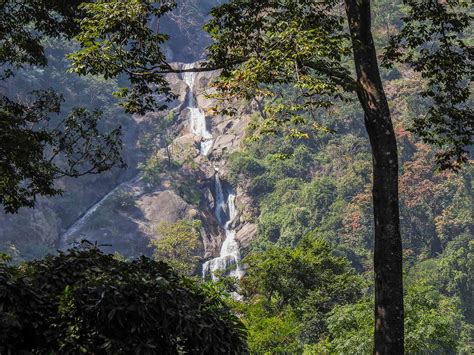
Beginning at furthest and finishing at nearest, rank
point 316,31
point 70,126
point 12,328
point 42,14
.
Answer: point 70,126 → point 42,14 → point 316,31 → point 12,328

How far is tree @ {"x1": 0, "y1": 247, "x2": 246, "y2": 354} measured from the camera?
380 cm

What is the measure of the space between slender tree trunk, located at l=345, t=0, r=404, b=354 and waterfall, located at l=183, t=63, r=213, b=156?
64215 millimetres

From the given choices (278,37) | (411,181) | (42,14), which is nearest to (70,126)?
(42,14)

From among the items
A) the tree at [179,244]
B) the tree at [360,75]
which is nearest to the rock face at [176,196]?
the tree at [179,244]

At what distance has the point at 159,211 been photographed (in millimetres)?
62625

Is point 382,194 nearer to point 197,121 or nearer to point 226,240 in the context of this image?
point 226,240

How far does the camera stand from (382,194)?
21.8 ft

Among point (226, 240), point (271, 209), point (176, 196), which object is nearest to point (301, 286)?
point (226, 240)

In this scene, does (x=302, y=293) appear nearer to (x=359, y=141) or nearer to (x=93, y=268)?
(x=93, y=268)

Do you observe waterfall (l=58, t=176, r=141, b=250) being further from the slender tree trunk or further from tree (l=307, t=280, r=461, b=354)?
the slender tree trunk

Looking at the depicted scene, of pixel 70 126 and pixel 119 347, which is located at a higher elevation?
pixel 70 126

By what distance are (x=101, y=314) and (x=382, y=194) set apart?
392 centimetres

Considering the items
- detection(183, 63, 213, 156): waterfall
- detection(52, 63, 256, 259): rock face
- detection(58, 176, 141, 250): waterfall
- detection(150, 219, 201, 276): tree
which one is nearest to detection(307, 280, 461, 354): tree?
detection(150, 219, 201, 276): tree

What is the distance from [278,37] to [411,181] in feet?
178
